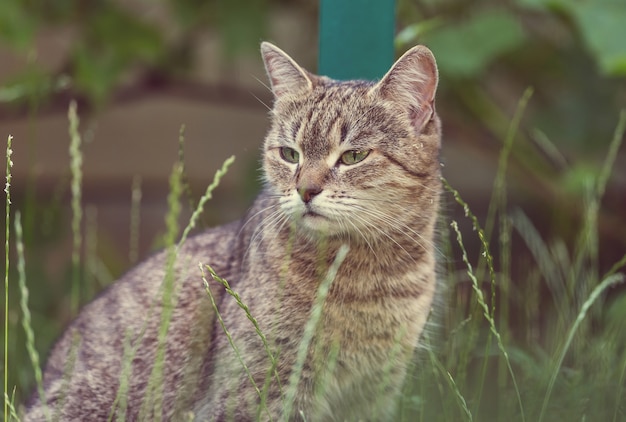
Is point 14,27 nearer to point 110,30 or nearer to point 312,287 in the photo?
point 110,30

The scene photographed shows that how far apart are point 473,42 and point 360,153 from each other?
5.16 ft

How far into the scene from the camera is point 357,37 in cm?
254

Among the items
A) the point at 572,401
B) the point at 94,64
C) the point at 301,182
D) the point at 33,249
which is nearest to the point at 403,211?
the point at 301,182

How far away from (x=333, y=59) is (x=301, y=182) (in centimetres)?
46

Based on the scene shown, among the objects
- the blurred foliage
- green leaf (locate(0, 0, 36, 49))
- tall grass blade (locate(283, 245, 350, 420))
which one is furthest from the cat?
green leaf (locate(0, 0, 36, 49))

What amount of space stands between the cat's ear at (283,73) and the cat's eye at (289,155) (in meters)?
0.19

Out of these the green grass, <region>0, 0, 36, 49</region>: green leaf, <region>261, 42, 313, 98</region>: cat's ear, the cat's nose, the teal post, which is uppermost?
the teal post

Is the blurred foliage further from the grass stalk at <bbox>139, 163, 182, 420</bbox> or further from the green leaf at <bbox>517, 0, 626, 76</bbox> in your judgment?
the grass stalk at <bbox>139, 163, 182, 420</bbox>

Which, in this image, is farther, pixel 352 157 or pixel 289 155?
pixel 289 155

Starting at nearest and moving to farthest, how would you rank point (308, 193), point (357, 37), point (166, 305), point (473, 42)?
point (166, 305)
point (308, 193)
point (357, 37)
point (473, 42)

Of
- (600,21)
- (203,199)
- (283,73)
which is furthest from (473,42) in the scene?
(203,199)

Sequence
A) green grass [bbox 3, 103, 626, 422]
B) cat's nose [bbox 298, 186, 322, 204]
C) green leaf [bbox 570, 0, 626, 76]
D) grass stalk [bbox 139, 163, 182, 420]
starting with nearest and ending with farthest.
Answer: grass stalk [bbox 139, 163, 182, 420], green grass [bbox 3, 103, 626, 422], cat's nose [bbox 298, 186, 322, 204], green leaf [bbox 570, 0, 626, 76]

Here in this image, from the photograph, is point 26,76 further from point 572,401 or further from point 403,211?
point 572,401

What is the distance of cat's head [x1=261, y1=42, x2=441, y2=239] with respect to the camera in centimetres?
235
